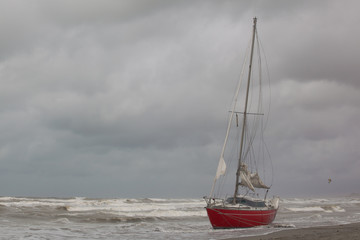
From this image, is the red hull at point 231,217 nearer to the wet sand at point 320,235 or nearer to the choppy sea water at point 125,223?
the choppy sea water at point 125,223

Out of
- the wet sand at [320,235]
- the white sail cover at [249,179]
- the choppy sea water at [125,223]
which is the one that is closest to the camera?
the wet sand at [320,235]

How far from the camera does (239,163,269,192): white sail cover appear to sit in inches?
1501

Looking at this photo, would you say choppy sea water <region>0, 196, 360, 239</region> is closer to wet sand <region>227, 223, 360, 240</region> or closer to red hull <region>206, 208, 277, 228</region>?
red hull <region>206, 208, 277, 228</region>

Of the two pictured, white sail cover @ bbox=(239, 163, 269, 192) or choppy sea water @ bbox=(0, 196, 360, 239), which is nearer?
choppy sea water @ bbox=(0, 196, 360, 239)

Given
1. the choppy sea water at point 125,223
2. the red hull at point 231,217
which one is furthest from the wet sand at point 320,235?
the red hull at point 231,217

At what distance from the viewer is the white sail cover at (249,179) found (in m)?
38.1

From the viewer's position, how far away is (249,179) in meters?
38.6

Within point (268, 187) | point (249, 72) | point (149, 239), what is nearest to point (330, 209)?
point (268, 187)

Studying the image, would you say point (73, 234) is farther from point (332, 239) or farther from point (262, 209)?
point (332, 239)

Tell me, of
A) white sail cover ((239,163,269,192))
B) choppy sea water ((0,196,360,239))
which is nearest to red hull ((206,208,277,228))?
choppy sea water ((0,196,360,239))

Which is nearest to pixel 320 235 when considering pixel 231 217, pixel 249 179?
pixel 231 217

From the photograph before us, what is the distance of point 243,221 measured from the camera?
34062 millimetres

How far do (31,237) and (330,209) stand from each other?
59393 millimetres

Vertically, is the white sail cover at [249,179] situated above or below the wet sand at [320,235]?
above
